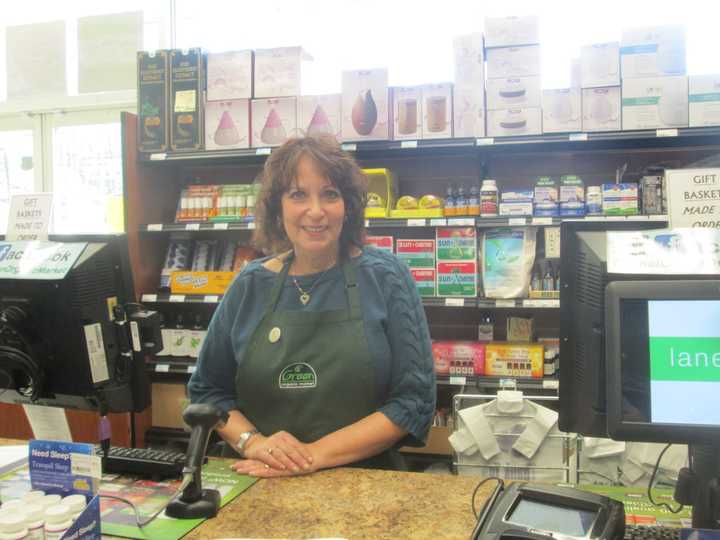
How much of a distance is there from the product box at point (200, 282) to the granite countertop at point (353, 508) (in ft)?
8.63

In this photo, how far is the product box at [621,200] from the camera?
336 cm

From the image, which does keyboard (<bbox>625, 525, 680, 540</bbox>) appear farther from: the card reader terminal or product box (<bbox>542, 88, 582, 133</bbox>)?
product box (<bbox>542, 88, 582, 133</bbox>)

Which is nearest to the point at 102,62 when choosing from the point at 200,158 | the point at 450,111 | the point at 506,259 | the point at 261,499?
the point at 200,158

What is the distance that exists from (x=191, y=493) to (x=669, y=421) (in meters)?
0.88

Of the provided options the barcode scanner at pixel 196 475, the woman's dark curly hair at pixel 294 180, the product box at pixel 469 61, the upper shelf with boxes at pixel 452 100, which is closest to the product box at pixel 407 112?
the upper shelf with boxes at pixel 452 100

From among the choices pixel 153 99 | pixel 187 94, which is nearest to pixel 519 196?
pixel 187 94

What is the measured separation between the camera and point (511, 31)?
341 cm

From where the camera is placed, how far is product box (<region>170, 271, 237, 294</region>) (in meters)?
3.94

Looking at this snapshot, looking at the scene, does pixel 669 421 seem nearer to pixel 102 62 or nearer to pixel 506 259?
pixel 506 259

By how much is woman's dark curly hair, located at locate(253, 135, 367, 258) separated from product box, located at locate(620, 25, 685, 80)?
2067 millimetres

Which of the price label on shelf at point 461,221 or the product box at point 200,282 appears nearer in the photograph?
the price label on shelf at point 461,221

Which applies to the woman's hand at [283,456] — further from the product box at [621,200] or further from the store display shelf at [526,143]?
the product box at [621,200]

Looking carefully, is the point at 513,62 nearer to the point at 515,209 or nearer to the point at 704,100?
the point at 515,209

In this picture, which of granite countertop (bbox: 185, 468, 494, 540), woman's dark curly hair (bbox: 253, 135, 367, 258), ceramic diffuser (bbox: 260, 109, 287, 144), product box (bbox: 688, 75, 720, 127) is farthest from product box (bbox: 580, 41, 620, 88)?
granite countertop (bbox: 185, 468, 494, 540)
